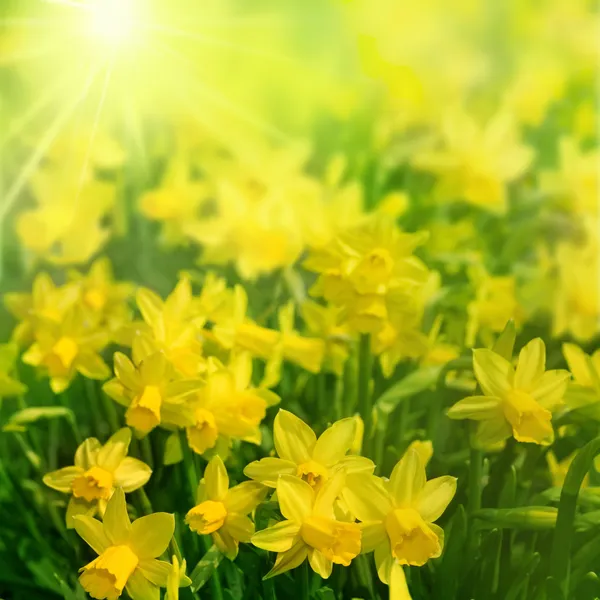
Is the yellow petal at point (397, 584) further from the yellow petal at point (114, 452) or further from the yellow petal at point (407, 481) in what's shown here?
the yellow petal at point (114, 452)

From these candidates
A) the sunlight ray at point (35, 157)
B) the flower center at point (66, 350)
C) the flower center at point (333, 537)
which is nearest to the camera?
the flower center at point (333, 537)

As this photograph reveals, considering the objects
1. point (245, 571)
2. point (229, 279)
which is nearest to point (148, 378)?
point (245, 571)

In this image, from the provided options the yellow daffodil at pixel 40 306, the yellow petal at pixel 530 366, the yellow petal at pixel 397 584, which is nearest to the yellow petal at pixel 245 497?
the yellow petal at pixel 397 584

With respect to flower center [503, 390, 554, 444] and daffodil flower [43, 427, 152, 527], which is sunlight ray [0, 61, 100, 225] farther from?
flower center [503, 390, 554, 444]

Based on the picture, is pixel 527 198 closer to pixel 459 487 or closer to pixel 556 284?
pixel 556 284

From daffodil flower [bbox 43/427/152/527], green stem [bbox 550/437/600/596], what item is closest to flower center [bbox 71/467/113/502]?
daffodil flower [bbox 43/427/152/527]

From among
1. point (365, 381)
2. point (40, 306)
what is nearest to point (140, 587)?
point (365, 381)

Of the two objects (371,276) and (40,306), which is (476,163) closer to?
(371,276)
